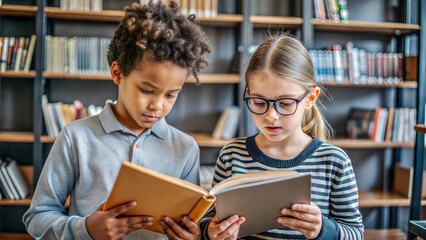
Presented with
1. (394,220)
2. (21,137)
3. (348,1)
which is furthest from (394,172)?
(21,137)

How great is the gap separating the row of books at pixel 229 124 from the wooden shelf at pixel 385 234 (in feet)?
3.65

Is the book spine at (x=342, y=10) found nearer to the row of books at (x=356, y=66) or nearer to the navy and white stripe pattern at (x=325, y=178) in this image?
the row of books at (x=356, y=66)

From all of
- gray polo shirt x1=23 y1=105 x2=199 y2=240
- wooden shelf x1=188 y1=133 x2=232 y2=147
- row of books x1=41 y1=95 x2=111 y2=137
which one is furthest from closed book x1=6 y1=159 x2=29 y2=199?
gray polo shirt x1=23 y1=105 x2=199 y2=240

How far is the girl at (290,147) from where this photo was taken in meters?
1.16

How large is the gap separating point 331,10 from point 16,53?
206cm

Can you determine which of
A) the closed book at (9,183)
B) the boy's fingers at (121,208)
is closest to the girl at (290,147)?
the boy's fingers at (121,208)

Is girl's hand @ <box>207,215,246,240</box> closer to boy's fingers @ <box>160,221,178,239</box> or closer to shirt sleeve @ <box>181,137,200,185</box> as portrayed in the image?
boy's fingers @ <box>160,221,178,239</box>

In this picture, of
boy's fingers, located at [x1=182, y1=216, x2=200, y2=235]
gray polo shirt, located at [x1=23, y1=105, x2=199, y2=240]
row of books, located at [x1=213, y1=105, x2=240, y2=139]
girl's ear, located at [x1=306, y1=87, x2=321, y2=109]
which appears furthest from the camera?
row of books, located at [x1=213, y1=105, x2=240, y2=139]

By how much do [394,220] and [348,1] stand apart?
1.68 m

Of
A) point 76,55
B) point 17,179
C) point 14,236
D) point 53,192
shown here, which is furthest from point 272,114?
point 14,236

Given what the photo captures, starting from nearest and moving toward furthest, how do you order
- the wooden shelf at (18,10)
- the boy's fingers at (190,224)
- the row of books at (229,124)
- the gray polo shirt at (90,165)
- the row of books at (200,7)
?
the boy's fingers at (190,224)
the gray polo shirt at (90,165)
the wooden shelf at (18,10)
the row of books at (200,7)
the row of books at (229,124)

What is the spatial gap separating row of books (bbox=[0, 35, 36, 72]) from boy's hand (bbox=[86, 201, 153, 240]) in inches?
80.5

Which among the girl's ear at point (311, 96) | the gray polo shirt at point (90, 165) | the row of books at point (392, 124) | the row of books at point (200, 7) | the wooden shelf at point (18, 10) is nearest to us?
the gray polo shirt at point (90, 165)

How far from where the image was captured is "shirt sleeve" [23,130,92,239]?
1.10 m
